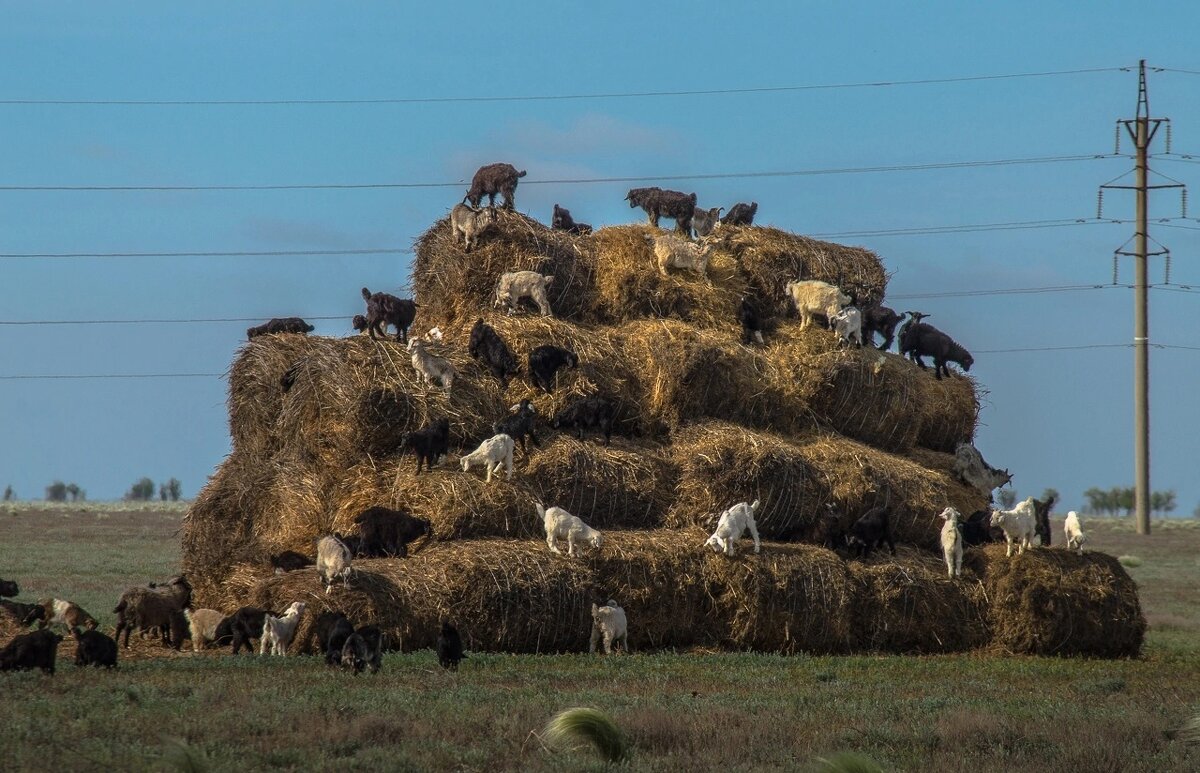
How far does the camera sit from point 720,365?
69.7 ft

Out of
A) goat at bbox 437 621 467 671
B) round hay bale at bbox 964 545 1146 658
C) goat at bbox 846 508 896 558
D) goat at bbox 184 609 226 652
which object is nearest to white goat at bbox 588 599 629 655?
goat at bbox 437 621 467 671

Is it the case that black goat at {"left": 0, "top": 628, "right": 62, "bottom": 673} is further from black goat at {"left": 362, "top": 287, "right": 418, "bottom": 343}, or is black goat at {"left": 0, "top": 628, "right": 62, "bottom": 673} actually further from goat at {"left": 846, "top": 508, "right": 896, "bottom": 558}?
goat at {"left": 846, "top": 508, "right": 896, "bottom": 558}

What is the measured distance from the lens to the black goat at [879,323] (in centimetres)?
2364

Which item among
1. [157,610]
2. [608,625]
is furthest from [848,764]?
[157,610]

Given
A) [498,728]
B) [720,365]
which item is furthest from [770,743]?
[720,365]

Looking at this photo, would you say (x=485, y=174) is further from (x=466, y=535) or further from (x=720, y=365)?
(x=466, y=535)

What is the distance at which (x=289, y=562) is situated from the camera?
1884cm

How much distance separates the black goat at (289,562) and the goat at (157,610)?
1285mm

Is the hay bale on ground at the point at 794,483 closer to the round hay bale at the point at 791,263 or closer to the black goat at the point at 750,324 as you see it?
the black goat at the point at 750,324

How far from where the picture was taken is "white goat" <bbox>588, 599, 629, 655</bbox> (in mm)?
17984

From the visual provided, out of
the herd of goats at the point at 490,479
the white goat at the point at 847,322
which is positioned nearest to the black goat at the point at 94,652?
the herd of goats at the point at 490,479

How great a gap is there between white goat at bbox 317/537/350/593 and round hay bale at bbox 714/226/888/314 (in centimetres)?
922

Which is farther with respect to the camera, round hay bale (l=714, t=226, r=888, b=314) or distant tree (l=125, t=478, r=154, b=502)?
distant tree (l=125, t=478, r=154, b=502)

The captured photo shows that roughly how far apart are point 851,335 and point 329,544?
9315 millimetres
